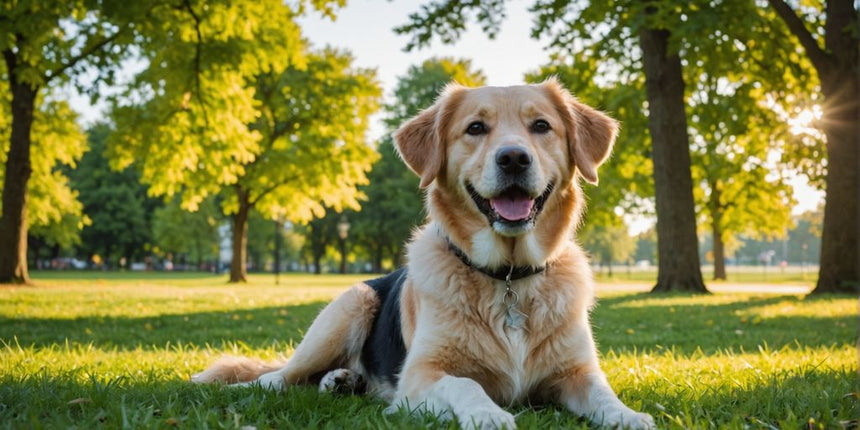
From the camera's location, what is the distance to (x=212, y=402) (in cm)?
366

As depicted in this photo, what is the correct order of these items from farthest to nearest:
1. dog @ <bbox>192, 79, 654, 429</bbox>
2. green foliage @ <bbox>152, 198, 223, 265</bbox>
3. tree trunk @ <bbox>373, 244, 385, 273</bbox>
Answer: tree trunk @ <bbox>373, 244, 385, 273</bbox>, green foliage @ <bbox>152, 198, 223, 265</bbox>, dog @ <bbox>192, 79, 654, 429</bbox>

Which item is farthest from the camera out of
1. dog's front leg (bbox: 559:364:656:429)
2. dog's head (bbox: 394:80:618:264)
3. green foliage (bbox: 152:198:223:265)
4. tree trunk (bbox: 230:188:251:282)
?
green foliage (bbox: 152:198:223:265)

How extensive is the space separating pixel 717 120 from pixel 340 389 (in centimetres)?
1662

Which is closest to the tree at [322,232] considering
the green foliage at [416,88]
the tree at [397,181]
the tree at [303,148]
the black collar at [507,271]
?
the tree at [397,181]

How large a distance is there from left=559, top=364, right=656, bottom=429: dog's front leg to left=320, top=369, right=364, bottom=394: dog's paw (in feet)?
4.74

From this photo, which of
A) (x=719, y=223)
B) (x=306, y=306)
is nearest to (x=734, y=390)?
(x=306, y=306)

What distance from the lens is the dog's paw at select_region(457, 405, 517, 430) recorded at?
111 inches

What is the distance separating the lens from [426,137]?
4.41m

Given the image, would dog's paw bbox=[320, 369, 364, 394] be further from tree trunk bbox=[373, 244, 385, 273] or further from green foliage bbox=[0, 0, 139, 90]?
tree trunk bbox=[373, 244, 385, 273]

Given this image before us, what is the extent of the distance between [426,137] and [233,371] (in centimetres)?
214

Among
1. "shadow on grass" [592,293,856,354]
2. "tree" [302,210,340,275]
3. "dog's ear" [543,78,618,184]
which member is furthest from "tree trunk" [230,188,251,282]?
"dog's ear" [543,78,618,184]

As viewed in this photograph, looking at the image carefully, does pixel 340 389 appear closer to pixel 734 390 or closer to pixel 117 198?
pixel 734 390

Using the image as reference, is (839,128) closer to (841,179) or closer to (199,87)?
(841,179)

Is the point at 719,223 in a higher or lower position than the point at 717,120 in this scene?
lower
